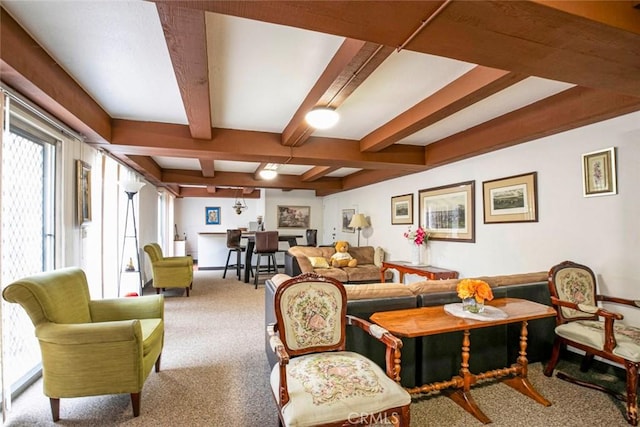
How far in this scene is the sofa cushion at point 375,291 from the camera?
2.14m

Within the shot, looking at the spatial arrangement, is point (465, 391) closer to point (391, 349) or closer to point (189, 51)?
point (391, 349)

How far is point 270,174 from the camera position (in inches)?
205

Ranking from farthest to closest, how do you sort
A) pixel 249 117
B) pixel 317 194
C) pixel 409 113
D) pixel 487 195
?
pixel 317 194 < pixel 487 195 < pixel 249 117 < pixel 409 113

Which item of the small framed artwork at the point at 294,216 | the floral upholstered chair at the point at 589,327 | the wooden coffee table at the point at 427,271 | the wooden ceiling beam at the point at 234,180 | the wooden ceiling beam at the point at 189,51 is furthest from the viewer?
the small framed artwork at the point at 294,216

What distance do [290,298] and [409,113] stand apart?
2.03 metres

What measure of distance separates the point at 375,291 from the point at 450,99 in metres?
1.57

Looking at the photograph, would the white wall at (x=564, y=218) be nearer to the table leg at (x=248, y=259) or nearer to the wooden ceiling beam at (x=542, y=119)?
the wooden ceiling beam at (x=542, y=119)

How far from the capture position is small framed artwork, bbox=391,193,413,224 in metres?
4.88

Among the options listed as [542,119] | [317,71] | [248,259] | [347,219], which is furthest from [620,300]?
[248,259]

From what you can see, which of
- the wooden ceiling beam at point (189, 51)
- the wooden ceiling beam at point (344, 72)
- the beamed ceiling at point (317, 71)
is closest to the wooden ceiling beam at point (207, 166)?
the beamed ceiling at point (317, 71)

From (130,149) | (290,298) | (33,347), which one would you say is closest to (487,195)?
(290,298)

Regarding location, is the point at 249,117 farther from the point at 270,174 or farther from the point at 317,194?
the point at 317,194

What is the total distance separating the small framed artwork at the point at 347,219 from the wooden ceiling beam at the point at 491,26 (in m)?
5.48

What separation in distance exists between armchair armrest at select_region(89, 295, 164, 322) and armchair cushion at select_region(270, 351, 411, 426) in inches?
55.9
